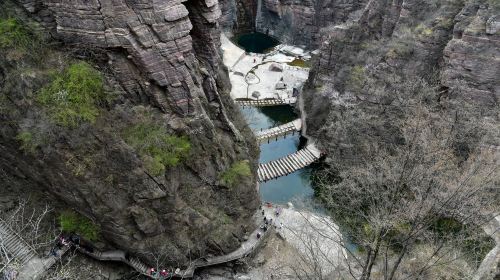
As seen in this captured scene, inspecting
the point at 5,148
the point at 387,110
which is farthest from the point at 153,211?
the point at 387,110

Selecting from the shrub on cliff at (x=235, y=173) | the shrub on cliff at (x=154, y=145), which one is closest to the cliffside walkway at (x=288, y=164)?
the shrub on cliff at (x=235, y=173)

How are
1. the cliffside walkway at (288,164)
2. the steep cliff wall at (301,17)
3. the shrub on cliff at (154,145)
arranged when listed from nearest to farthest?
1. the shrub on cliff at (154,145)
2. the cliffside walkway at (288,164)
3. the steep cliff wall at (301,17)

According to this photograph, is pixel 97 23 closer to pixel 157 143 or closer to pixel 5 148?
pixel 157 143

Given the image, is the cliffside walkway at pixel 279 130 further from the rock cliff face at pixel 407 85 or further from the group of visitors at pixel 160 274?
the group of visitors at pixel 160 274

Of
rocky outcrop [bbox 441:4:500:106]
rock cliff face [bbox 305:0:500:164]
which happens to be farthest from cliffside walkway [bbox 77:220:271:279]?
rocky outcrop [bbox 441:4:500:106]

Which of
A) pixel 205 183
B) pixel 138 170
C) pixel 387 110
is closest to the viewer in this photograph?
pixel 138 170

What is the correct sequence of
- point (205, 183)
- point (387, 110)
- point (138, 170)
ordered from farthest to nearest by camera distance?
point (387, 110), point (205, 183), point (138, 170)
